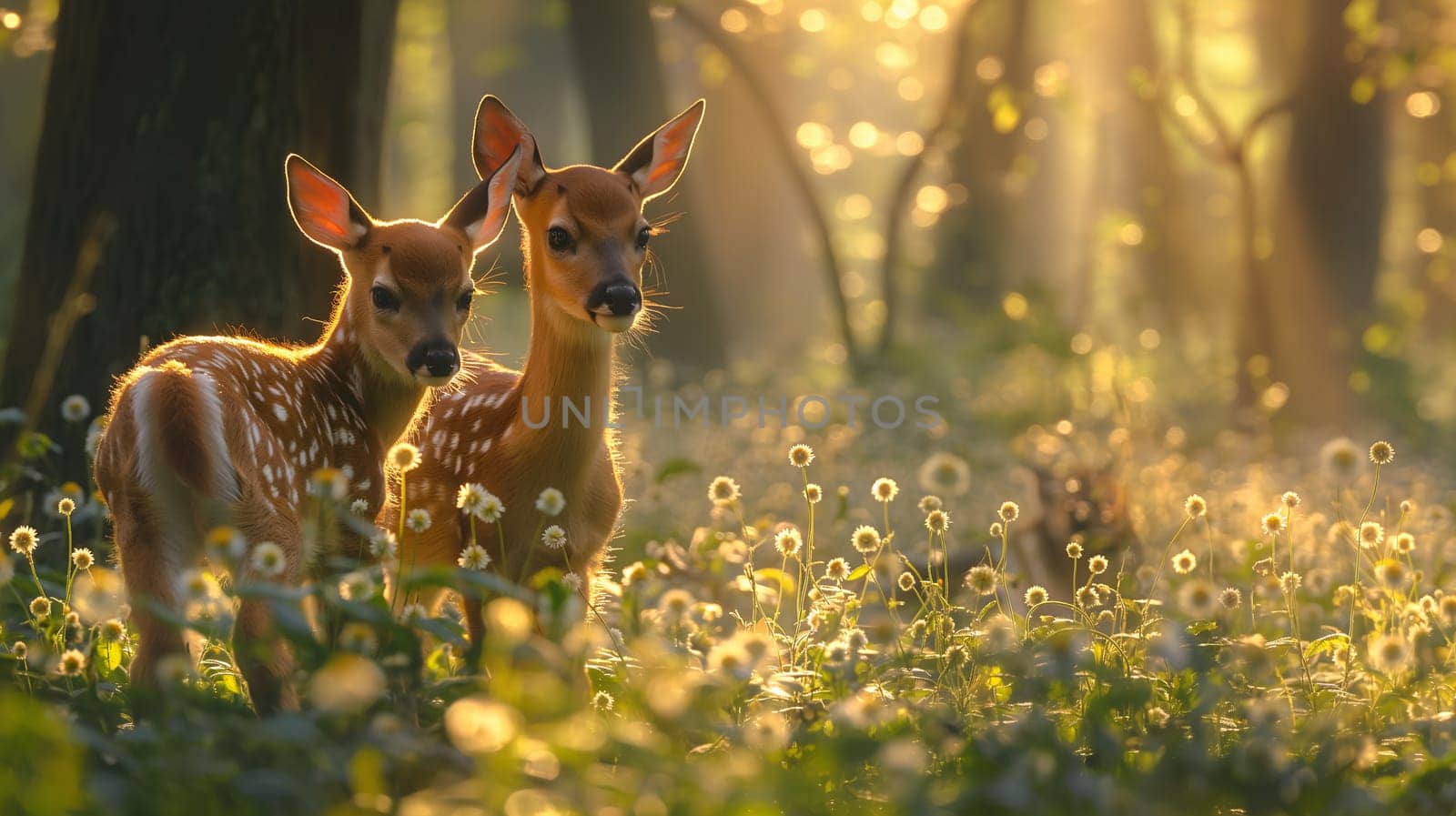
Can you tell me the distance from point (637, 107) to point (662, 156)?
29.2 feet

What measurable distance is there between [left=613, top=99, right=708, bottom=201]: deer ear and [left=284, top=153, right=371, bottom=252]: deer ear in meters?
1.11

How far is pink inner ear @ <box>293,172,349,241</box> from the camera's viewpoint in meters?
5.13

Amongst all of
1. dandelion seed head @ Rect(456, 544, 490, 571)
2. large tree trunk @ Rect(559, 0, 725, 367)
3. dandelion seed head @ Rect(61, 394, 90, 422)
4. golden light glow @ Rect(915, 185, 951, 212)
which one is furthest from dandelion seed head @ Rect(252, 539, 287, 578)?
golden light glow @ Rect(915, 185, 951, 212)

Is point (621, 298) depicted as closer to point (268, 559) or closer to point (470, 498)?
point (470, 498)

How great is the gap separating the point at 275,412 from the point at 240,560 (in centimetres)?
64

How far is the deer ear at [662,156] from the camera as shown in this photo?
19.3ft

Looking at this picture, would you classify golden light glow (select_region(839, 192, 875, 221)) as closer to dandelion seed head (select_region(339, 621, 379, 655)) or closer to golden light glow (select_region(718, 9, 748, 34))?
golden light glow (select_region(718, 9, 748, 34))

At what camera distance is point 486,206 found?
532cm

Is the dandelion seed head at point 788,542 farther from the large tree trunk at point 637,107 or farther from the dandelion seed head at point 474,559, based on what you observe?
the large tree trunk at point 637,107

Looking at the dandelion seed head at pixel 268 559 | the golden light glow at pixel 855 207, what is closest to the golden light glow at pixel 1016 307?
the dandelion seed head at pixel 268 559

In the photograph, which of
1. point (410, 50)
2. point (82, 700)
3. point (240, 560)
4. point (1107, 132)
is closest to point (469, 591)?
point (240, 560)

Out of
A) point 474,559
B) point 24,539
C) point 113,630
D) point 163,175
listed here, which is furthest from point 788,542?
point 163,175

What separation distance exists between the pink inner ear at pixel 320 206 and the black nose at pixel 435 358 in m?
0.58

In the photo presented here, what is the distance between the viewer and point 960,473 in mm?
4863
